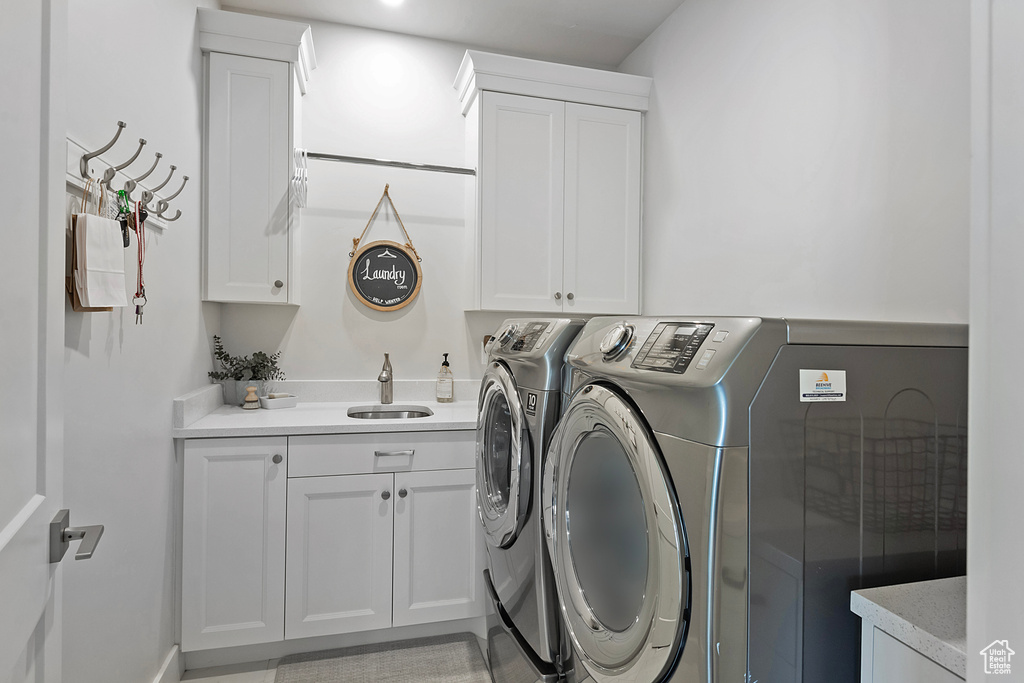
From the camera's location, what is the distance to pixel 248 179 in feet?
7.77

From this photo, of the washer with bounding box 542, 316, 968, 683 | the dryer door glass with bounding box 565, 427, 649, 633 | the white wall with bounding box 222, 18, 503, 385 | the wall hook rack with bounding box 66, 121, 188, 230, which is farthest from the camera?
the white wall with bounding box 222, 18, 503, 385

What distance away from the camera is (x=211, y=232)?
2.32 meters

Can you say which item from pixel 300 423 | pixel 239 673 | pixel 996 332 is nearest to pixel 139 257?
pixel 300 423

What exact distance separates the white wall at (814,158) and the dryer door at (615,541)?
0.96 m

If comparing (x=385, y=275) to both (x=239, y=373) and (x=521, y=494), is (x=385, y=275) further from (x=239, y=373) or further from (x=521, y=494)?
(x=521, y=494)

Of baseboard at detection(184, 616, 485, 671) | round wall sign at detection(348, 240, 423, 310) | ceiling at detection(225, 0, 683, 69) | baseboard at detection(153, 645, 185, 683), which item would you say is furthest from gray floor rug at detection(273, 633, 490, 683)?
ceiling at detection(225, 0, 683, 69)

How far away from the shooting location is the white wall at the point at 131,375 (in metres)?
1.25

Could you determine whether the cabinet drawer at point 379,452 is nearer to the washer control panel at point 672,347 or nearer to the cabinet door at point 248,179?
the cabinet door at point 248,179

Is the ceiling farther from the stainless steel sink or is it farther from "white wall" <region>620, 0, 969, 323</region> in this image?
the stainless steel sink

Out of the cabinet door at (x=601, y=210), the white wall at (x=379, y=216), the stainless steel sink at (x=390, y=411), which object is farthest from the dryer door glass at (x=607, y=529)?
the white wall at (x=379, y=216)

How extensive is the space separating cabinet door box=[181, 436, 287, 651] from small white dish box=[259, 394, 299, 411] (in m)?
0.46

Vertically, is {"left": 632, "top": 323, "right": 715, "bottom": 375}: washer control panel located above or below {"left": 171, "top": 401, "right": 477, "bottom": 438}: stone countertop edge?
above

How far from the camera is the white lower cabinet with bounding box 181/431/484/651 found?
6.49 ft

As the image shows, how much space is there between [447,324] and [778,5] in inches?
77.1
